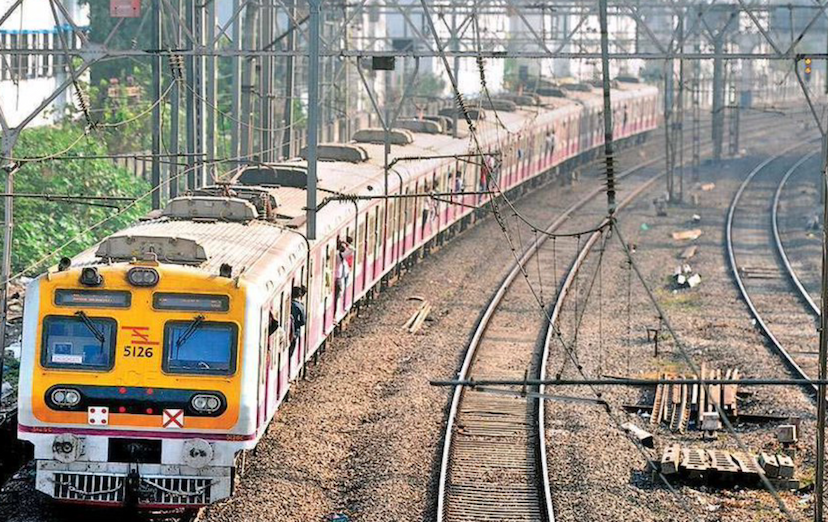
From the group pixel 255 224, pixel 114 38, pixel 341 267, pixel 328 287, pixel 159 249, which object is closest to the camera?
pixel 159 249

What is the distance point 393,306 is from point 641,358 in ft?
15.5

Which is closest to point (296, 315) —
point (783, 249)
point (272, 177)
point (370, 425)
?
point (370, 425)

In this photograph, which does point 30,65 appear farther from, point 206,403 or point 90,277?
point 206,403

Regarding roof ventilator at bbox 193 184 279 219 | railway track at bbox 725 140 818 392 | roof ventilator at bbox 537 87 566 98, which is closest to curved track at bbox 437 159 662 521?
roof ventilator at bbox 193 184 279 219

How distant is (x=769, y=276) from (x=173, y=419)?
1930 centimetres

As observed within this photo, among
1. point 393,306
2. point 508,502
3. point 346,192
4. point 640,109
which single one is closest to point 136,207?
point 393,306

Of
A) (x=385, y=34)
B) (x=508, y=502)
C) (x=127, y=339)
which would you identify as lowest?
(x=508, y=502)

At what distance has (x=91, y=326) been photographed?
1273 cm

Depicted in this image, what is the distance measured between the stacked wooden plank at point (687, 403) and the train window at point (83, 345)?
Answer: 740cm

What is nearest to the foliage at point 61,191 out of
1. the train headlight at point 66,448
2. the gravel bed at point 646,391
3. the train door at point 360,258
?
the train door at point 360,258

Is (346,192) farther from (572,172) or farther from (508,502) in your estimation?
(572,172)

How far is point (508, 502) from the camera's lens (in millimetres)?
14570

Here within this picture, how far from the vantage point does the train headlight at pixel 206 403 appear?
1282 cm

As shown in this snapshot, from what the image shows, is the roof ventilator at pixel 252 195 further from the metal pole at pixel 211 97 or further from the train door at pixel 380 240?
the train door at pixel 380 240
